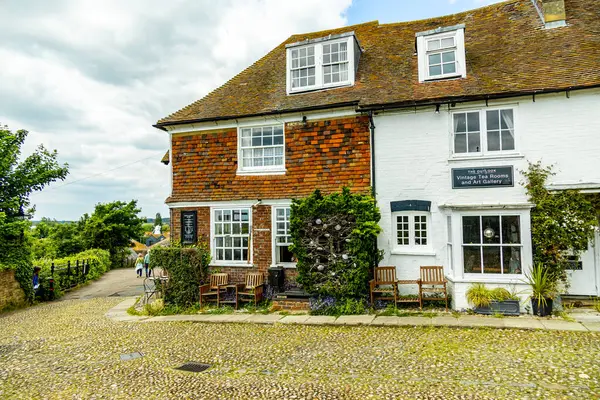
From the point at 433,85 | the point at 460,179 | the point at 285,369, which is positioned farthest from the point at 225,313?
the point at 433,85

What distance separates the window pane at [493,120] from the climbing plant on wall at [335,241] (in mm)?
3604

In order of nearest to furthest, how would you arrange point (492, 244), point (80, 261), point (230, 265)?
point (492, 244) < point (230, 265) < point (80, 261)

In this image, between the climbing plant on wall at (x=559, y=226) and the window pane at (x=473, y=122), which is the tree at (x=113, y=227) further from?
the climbing plant on wall at (x=559, y=226)

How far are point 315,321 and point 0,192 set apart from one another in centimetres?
1229

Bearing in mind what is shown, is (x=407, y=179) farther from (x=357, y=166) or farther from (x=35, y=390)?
(x=35, y=390)

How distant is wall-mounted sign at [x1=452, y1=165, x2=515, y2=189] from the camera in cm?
981

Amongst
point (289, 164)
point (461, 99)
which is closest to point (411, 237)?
point (461, 99)

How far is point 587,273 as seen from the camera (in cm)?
972

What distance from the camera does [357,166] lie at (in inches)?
434

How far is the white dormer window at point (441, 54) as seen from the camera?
430 inches

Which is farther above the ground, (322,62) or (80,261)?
(322,62)

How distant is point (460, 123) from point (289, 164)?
486cm

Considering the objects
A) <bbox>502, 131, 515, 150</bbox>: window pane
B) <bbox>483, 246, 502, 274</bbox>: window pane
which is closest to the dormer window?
<bbox>502, 131, 515, 150</bbox>: window pane

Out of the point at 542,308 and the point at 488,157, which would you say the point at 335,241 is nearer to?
the point at 488,157
